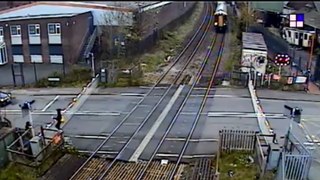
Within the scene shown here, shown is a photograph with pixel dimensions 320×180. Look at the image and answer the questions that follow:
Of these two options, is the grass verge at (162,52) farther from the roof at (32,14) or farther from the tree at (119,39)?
the roof at (32,14)

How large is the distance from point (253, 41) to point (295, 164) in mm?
11648

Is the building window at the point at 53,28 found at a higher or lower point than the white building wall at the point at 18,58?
higher

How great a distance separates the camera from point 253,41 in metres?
18.4

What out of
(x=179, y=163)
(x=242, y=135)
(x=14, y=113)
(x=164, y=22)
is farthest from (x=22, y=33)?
(x=164, y=22)

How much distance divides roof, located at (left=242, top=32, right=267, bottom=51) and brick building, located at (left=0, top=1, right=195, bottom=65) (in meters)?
5.11

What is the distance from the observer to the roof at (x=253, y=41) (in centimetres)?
1735

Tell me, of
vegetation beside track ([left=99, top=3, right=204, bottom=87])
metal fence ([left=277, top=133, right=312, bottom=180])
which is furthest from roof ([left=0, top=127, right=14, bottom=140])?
vegetation beside track ([left=99, top=3, right=204, bottom=87])

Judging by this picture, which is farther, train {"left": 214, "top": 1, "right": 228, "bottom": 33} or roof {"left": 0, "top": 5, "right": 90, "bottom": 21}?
train {"left": 214, "top": 1, "right": 228, "bottom": 33}

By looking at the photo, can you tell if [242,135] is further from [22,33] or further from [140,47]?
[140,47]

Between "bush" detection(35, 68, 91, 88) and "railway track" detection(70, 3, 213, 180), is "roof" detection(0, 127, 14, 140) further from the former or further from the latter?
"bush" detection(35, 68, 91, 88)

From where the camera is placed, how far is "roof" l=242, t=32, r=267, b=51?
17.3 m

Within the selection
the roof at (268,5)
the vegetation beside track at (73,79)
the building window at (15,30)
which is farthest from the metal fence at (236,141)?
the roof at (268,5)

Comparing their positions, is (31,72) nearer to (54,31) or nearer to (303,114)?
(54,31)

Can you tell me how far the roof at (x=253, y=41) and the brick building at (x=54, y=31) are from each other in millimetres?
5115
